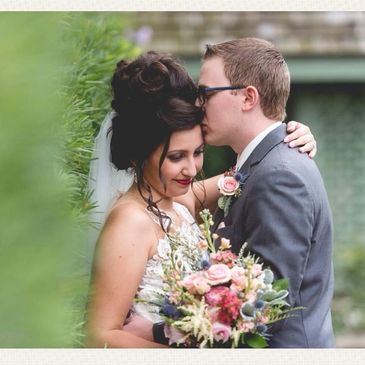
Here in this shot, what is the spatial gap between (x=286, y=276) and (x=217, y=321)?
0.39 m

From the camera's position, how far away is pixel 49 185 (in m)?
0.89

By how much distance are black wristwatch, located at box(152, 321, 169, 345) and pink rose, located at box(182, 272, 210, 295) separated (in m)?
0.38

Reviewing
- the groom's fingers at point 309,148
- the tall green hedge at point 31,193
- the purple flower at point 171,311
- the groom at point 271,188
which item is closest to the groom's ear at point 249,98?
the groom at point 271,188

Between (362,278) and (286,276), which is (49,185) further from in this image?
(362,278)

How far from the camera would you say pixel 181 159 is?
344 centimetres

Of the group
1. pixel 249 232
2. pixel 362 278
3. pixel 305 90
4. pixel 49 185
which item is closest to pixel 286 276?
pixel 249 232

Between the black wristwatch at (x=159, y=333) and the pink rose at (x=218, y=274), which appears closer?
the pink rose at (x=218, y=274)

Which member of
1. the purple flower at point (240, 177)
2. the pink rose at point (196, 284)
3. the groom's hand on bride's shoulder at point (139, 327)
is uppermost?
the purple flower at point (240, 177)

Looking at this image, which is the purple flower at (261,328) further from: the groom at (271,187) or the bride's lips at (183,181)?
the bride's lips at (183,181)

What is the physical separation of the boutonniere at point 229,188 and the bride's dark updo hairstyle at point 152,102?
26 centimetres

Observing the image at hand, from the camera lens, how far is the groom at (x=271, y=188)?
3.18 m

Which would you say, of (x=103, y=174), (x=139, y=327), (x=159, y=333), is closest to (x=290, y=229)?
(x=159, y=333)

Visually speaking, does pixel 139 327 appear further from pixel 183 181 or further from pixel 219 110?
pixel 219 110

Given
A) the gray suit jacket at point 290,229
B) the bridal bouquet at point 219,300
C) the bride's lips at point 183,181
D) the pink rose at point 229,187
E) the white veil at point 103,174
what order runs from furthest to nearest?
1. the white veil at point 103,174
2. the bride's lips at point 183,181
3. the pink rose at point 229,187
4. the gray suit jacket at point 290,229
5. the bridal bouquet at point 219,300
